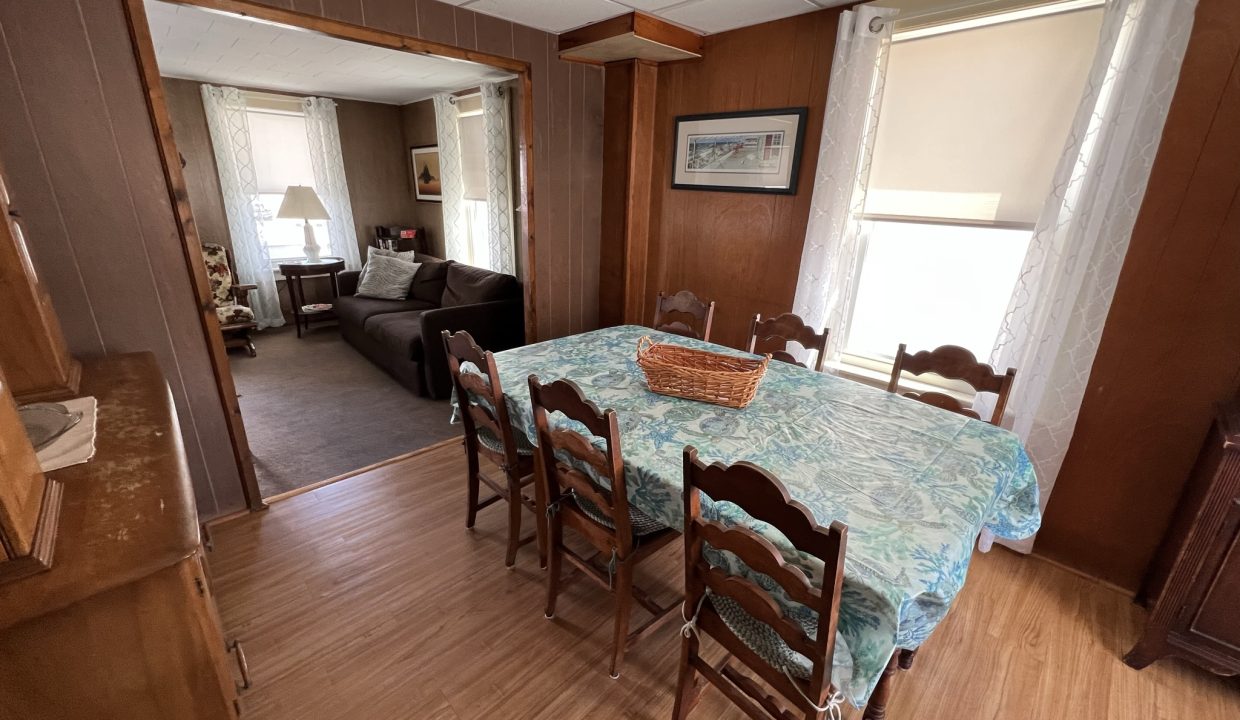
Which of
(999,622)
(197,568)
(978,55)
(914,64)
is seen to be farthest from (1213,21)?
(197,568)

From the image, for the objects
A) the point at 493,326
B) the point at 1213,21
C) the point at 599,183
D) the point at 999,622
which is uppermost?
the point at 1213,21

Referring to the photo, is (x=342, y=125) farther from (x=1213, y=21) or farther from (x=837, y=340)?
(x=1213, y=21)

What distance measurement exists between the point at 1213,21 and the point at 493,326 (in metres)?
3.68

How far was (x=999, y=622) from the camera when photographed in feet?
6.20

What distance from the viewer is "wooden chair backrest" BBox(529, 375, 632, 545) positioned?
1.32 metres

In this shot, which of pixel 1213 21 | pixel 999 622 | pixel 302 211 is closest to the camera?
pixel 1213 21

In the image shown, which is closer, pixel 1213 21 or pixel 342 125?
pixel 1213 21

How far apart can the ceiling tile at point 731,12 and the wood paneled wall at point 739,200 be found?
67 mm

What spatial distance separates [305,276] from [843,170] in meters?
5.09

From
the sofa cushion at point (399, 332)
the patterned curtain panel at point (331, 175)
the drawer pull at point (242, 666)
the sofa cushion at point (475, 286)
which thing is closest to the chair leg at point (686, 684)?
the drawer pull at point (242, 666)

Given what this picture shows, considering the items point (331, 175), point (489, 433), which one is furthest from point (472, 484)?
point (331, 175)

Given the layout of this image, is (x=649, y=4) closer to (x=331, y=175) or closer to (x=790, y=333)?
(x=790, y=333)

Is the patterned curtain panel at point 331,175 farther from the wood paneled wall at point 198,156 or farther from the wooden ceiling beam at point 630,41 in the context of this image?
the wooden ceiling beam at point 630,41

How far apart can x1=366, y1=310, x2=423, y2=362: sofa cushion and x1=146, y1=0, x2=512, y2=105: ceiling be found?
5.90 ft
